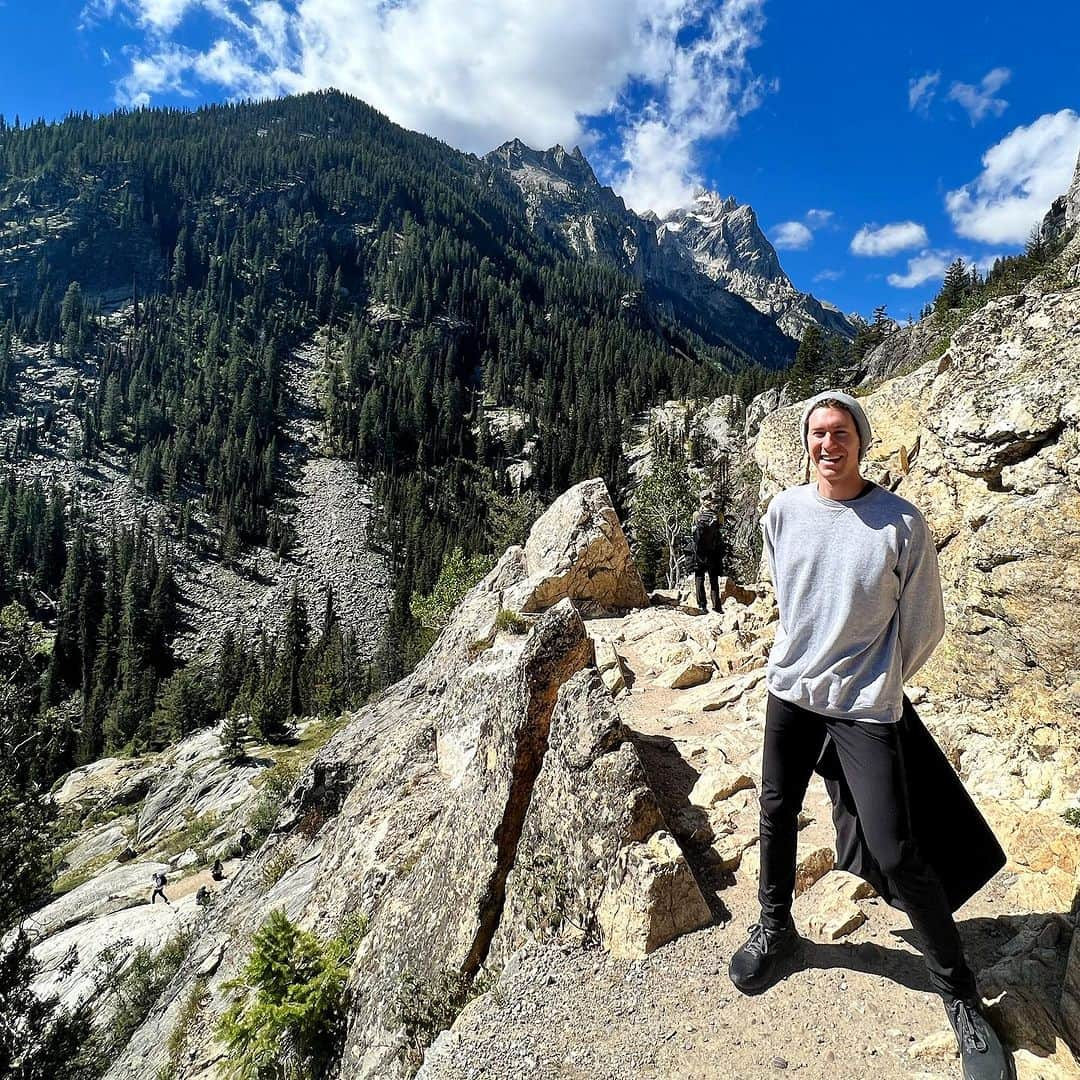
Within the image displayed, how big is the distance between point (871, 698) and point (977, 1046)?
1982 mm

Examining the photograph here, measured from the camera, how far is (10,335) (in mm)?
170125

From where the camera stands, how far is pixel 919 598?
11.0 feet

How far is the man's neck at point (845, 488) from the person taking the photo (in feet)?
11.5

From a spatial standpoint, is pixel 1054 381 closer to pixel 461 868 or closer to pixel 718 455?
pixel 461 868

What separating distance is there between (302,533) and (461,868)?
126 m

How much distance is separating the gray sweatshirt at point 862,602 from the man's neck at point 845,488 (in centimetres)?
5

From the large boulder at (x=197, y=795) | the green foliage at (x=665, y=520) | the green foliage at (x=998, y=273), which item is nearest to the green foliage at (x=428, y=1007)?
the large boulder at (x=197, y=795)

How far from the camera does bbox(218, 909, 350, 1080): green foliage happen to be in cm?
682

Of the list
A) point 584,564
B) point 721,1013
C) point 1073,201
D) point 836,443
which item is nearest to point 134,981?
point 584,564

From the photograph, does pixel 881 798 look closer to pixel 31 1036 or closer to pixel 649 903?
pixel 649 903

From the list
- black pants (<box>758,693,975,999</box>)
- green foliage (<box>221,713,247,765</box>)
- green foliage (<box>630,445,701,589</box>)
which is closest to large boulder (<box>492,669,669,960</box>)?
black pants (<box>758,693,975,999</box>)

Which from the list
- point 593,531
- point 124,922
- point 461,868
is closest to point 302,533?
point 124,922

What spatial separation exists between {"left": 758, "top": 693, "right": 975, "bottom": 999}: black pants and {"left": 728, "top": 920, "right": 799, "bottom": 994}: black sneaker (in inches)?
42.5

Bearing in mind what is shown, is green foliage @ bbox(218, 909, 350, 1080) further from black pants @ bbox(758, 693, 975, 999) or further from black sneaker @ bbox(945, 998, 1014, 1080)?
black sneaker @ bbox(945, 998, 1014, 1080)
